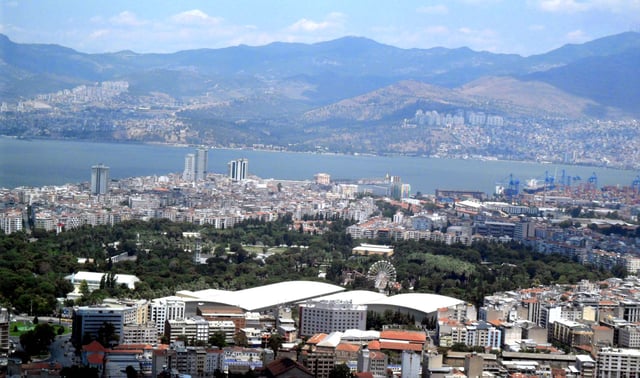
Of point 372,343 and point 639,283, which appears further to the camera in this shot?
point 639,283

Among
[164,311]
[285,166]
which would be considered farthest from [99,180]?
[164,311]

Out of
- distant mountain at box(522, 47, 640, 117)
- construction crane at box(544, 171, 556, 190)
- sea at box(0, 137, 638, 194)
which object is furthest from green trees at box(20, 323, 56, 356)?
distant mountain at box(522, 47, 640, 117)

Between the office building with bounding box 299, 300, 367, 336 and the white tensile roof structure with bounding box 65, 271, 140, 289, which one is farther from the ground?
the office building with bounding box 299, 300, 367, 336

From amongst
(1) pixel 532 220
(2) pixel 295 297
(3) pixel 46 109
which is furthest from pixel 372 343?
(3) pixel 46 109

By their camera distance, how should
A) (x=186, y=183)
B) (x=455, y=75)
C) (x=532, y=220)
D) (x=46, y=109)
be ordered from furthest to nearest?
1. (x=455, y=75)
2. (x=46, y=109)
3. (x=186, y=183)
4. (x=532, y=220)

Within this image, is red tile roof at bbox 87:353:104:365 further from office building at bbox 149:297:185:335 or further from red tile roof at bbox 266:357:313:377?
office building at bbox 149:297:185:335

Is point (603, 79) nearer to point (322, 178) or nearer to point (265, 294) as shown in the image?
point (322, 178)

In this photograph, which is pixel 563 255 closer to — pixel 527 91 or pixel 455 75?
pixel 527 91

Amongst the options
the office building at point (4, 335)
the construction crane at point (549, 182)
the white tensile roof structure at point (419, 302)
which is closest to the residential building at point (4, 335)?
the office building at point (4, 335)
